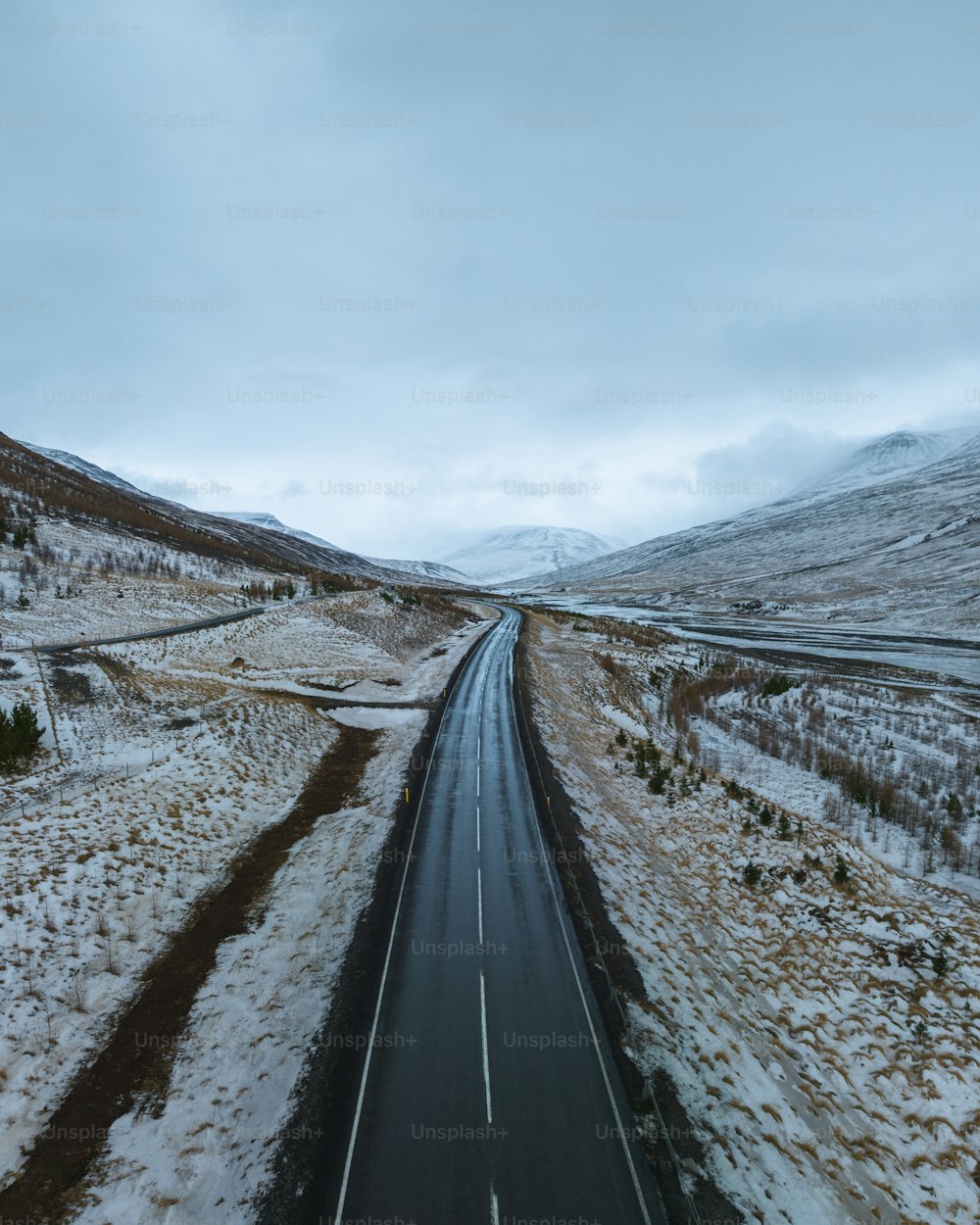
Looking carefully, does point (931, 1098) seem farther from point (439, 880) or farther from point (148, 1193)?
point (148, 1193)

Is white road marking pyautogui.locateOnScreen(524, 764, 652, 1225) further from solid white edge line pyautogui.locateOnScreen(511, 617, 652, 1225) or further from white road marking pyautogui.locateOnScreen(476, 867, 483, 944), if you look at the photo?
white road marking pyautogui.locateOnScreen(476, 867, 483, 944)

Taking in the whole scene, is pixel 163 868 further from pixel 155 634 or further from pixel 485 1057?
pixel 155 634

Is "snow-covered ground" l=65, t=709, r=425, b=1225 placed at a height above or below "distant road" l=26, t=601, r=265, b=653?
below

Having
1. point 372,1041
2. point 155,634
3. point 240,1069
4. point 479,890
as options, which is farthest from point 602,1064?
point 155,634

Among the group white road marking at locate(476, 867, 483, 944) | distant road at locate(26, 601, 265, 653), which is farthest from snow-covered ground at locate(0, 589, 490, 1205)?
white road marking at locate(476, 867, 483, 944)

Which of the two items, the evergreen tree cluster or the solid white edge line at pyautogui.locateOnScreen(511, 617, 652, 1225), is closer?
the solid white edge line at pyautogui.locateOnScreen(511, 617, 652, 1225)

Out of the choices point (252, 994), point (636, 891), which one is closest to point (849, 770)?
point (636, 891)

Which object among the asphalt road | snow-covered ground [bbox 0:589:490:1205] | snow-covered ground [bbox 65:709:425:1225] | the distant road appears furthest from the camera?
the distant road
